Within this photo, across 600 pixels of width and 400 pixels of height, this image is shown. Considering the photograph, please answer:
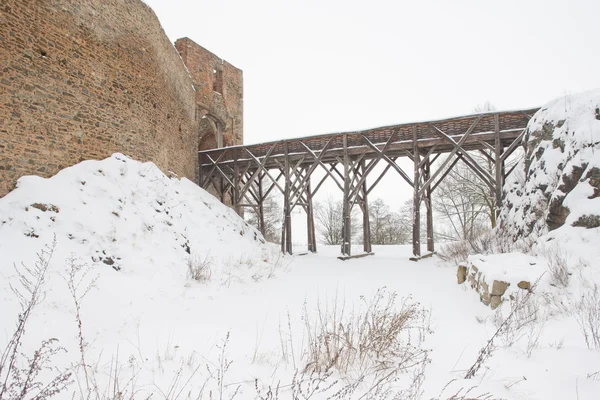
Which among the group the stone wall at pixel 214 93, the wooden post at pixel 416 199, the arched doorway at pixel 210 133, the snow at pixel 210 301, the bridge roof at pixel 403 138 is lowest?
the snow at pixel 210 301

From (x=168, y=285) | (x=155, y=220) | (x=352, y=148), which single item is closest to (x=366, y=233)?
(x=352, y=148)

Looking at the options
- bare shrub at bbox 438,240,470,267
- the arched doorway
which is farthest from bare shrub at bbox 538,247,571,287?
the arched doorway

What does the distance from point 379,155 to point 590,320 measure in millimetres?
8078

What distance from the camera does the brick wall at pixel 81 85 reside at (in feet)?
18.9

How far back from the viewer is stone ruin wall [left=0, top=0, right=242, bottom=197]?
18.9 feet

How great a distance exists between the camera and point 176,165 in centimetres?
1109

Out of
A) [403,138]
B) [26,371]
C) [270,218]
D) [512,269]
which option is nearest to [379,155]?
[403,138]

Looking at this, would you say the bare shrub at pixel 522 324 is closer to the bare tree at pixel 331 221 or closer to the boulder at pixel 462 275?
the boulder at pixel 462 275

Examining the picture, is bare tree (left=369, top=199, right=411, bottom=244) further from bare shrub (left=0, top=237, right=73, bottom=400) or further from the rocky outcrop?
bare shrub (left=0, top=237, right=73, bottom=400)

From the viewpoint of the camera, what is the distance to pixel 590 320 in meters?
2.81

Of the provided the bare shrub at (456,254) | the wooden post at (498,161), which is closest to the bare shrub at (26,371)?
the bare shrub at (456,254)

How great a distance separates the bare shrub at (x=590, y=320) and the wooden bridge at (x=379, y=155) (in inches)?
232

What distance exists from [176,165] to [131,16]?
13.9 feet

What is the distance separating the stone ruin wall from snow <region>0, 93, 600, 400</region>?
53 centimetres
